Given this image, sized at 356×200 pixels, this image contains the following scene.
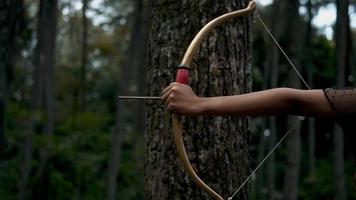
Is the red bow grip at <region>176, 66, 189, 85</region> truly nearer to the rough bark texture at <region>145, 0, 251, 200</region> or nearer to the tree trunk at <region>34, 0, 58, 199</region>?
the rough bark texture at <region>145, 0, 251, 200</region>

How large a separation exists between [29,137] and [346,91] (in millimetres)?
11702

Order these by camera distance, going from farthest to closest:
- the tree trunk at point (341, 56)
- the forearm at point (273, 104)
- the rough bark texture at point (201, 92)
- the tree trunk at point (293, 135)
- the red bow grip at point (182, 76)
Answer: the tree trunk at point (293, 135) → the tree trunk at point (341, 56) → the rough bark texture at point (201, 92) → the red bow grip at point (182, 76) → the forearm at point (273, 104)

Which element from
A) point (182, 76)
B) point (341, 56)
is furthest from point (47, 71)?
point (182, 76)

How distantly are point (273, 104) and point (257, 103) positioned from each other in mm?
64

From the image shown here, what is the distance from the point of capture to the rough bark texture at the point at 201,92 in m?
3.44

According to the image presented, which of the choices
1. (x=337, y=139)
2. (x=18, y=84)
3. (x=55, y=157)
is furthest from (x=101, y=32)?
(x=337, y=139)

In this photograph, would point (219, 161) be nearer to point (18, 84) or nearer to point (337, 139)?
point (337, 139)

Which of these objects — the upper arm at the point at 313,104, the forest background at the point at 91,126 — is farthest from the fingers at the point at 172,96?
the forest background at the point at 91,126

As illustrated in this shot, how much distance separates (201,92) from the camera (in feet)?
11.4

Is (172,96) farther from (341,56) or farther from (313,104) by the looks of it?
(341,56)

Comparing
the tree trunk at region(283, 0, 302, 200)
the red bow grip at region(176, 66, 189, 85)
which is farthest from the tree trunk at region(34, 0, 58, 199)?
the red bow grip at region(176, 66, 189, 85)

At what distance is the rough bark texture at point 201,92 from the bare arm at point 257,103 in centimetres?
75

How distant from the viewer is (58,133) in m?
18.2

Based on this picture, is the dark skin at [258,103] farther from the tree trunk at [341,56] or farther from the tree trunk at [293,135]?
the tree trunk at [293,135]
